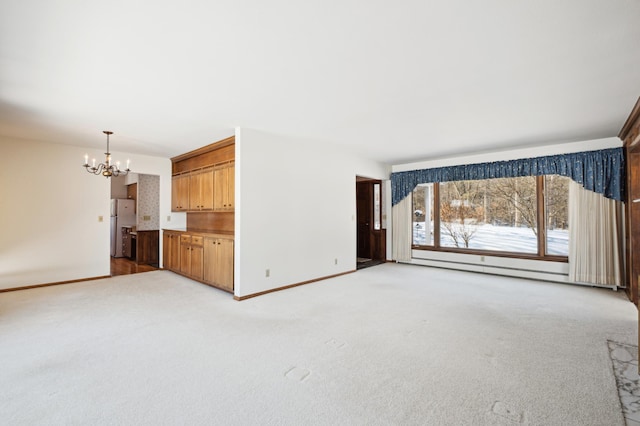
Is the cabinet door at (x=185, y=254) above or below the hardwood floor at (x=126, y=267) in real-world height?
above

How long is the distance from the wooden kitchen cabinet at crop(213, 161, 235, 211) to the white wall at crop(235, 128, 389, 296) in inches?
21.0

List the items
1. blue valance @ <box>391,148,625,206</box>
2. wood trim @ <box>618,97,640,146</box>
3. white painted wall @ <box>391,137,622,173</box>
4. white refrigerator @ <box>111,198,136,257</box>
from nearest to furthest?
wood trim @ <box>618,97,640,146</box> → blue valance @ <box>391,148,625,206</box> → white painted wall @ <box>391,137,622,173</box> → white refrigerator @ <box>111,198,136,257</box>

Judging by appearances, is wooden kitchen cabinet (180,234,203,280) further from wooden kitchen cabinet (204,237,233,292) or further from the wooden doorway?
the wooden doorway

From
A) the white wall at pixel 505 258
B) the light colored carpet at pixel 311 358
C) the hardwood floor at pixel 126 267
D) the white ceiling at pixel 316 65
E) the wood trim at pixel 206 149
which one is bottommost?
the light colored carpet at pixel 311 358

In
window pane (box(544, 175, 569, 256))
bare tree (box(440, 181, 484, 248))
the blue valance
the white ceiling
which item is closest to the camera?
the white ceiling

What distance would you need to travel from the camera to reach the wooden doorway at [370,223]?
26.0 ft

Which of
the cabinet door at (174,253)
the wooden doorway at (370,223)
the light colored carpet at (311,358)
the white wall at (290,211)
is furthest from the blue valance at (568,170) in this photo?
the cabinet door at (174,253)

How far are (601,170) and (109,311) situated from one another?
766 centimetres

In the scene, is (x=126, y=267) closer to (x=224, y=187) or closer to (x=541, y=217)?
(x=224, y=187)

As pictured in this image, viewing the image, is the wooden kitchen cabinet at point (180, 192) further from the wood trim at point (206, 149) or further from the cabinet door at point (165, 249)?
the cabinet door at point (165, 249)

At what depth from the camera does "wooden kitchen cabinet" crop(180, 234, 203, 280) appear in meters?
5.33

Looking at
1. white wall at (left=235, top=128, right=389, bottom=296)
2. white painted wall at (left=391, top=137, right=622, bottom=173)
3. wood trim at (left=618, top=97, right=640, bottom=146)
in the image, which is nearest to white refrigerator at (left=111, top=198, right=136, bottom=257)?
white wall at (left=235, top=128, right=389, bottom=296)

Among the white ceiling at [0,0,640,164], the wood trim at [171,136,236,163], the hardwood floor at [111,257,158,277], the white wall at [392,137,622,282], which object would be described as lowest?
the hardwood floor at [111,257,158,277]

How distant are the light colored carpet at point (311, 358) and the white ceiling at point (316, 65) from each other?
8.23 ft
